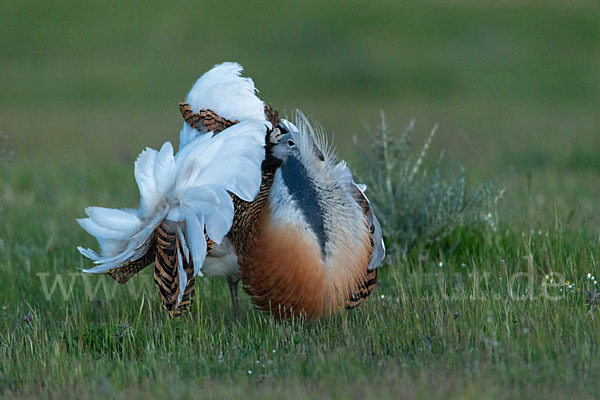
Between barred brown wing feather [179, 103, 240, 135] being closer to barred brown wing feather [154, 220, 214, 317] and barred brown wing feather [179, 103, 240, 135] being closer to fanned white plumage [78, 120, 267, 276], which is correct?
fanned white plumage [78, 120, 267, 276]

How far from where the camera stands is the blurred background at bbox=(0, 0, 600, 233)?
9.90 metres

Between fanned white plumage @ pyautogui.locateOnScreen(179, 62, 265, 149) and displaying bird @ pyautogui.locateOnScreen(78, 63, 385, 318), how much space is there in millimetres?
607

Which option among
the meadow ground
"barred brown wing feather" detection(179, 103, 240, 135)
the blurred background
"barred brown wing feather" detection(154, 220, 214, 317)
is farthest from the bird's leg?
the blurred background

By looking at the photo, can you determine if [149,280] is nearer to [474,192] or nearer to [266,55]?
[474,192]

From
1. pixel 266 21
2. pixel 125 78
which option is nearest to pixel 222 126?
pixel 125 78

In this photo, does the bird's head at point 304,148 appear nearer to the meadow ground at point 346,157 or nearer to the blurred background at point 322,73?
the meadow ground at point 346,157

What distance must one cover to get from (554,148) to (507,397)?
716 centimetres

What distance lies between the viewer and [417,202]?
5.18 m

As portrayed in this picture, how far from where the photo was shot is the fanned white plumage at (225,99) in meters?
4.51

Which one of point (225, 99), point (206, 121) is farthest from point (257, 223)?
point (225, 99)

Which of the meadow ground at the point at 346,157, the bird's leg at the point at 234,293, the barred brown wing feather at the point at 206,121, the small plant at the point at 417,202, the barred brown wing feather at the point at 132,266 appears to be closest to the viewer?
the meadow ground at the point at 346,157

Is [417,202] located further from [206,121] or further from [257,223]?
[257,223]

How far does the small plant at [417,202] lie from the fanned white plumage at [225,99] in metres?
0.92

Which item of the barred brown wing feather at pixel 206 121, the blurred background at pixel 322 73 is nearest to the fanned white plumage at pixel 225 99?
the barred brown wing feather at pixel 206 121
